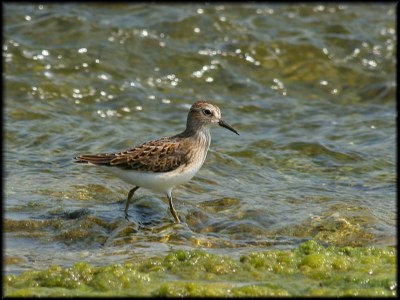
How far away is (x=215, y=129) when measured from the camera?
42.4 feet

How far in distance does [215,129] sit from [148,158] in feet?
13.0

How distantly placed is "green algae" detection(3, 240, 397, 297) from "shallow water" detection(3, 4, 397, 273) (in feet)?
2.22

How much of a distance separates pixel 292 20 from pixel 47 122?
6.14 meters

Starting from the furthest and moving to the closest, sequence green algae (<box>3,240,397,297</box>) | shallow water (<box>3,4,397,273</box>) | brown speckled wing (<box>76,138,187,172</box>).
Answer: brown speckled wing (<box>76,138,187,172</box>)
shallow water (<box>3,4,397,273</box>)
green algae (<box>3,240,397,297</box>)

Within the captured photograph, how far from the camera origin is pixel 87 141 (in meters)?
11.9

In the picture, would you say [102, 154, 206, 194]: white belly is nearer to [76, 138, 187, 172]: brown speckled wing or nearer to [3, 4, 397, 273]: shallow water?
[76, 138, 187, 172]: brown speckled wing

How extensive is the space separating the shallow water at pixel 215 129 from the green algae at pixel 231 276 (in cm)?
68

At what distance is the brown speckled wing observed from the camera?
29.5ft

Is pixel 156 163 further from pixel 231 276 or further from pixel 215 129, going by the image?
pixel 215 129

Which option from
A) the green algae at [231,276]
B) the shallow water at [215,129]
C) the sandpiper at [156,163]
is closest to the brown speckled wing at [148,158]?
the sandpiper at [156,163]

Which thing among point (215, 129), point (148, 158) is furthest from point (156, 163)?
point (215, 129)

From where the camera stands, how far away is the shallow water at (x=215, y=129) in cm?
856

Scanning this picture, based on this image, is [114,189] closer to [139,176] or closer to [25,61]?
[139,176]

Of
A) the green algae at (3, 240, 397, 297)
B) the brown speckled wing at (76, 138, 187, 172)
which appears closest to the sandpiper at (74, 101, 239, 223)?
the brown speckled wing at (76, 138, 187, 172)
